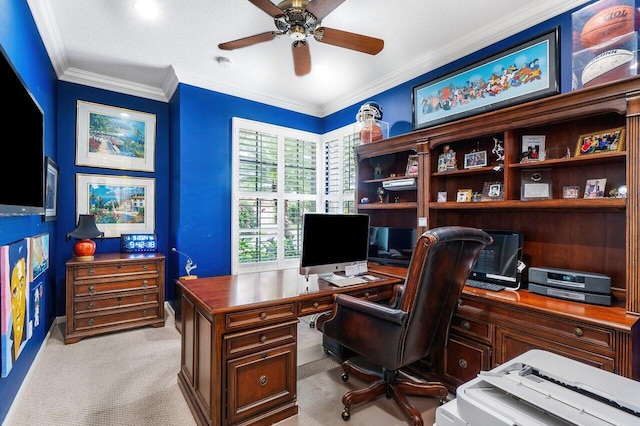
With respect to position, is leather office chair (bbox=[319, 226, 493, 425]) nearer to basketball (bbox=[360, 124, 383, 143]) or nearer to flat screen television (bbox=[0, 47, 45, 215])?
flat screen television (bbox=[0, 47, 45, 215])

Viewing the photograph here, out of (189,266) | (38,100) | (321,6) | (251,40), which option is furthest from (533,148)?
(38,100)

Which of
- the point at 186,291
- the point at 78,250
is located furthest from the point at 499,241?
the point at 78,250

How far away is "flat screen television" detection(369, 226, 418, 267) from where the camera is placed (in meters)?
3.01

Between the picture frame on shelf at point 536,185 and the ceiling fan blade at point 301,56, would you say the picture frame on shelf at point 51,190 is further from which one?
the picture frame on shelf at point 536,185

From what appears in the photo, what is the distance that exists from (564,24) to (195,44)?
3.09 metres

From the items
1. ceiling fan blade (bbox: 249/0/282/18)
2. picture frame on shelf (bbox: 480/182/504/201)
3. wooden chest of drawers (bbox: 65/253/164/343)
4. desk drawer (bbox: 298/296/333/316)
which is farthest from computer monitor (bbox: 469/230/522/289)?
wooden chest of drawers (bbox: 65/253/164/343)

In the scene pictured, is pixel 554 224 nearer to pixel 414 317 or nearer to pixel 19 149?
pixel 414 317

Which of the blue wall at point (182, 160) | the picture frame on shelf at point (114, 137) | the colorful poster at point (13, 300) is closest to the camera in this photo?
the colorful poster at point (13, 300)

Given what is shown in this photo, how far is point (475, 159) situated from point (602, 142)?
824mm

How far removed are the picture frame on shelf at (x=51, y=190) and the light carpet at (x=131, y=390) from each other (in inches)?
50.0

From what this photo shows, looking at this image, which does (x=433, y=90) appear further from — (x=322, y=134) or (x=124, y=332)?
(x=124, y=332)

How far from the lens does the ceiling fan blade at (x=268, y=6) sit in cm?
180

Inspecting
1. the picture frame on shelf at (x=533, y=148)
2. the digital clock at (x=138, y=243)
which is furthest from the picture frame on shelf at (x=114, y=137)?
the picture frame on shelf at (x=533, y=148)

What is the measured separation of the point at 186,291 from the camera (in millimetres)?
2021
